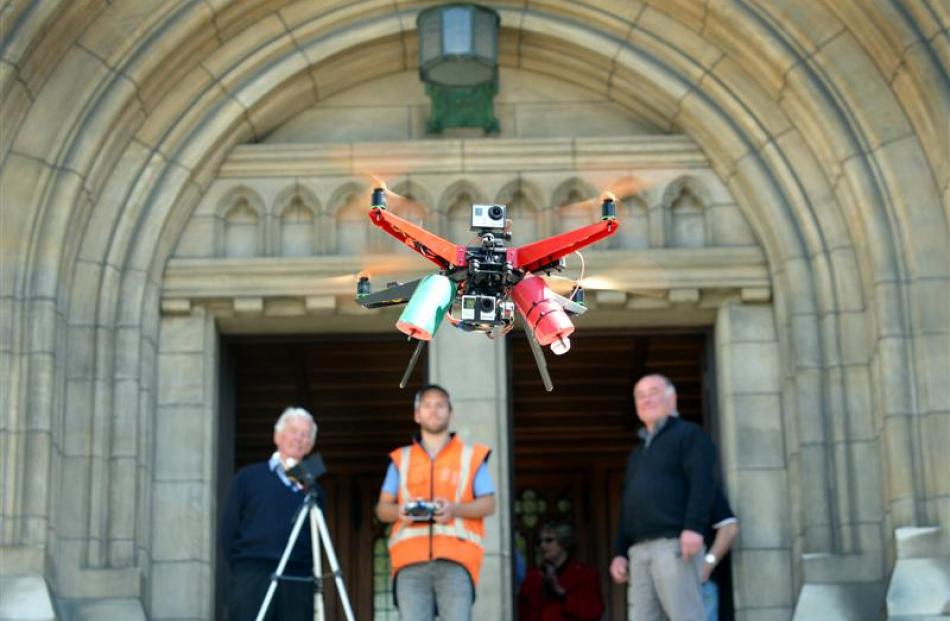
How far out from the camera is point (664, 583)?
36.5 feet

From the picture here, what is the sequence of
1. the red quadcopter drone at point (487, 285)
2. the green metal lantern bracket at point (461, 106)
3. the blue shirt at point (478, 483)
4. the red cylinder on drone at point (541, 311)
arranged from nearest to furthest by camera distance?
the red quadcopter drone at point (487, 285) → the red cylinder on drone at point (541, 311) → the blue shirt at point (478, 483) → the green metal lantern bracket at point (461, 106)

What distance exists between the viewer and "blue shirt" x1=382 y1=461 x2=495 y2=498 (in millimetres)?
11414

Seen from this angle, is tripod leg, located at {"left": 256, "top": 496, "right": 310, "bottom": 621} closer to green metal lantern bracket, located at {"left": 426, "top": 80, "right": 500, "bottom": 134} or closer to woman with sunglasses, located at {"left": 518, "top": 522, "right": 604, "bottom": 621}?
woman with sunglasses, located at {"left": 518, "top": 522, "right": 604, "bottom": 621}

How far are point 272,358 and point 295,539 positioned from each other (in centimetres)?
456

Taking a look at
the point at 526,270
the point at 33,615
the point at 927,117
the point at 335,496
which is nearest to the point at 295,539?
the point at 33,615

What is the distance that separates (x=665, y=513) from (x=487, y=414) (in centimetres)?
170

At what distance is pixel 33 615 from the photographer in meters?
11.5

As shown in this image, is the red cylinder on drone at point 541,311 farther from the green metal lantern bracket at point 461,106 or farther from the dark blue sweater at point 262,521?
the green metal lantern bracket at point 461,106

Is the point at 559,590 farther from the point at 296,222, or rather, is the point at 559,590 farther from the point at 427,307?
the point at 427,307

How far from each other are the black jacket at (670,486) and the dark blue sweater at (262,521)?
1614 millimetres

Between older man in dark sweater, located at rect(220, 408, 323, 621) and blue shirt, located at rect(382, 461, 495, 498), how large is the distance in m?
0.37

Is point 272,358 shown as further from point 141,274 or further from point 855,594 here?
point 855,594

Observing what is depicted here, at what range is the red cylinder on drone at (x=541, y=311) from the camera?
9.32 m

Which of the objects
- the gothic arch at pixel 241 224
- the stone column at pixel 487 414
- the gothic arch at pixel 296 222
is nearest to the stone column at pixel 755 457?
the stone column at pixel 487 414
